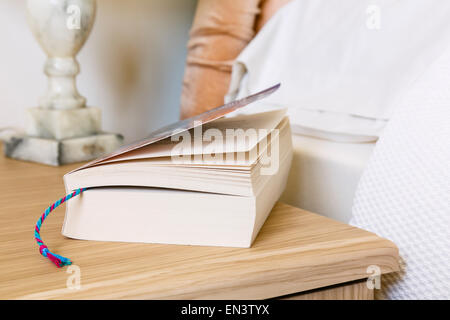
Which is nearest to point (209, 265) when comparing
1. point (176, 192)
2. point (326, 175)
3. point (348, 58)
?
point (176, 192)

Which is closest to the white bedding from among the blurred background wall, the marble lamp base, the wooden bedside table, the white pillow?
the white pillow

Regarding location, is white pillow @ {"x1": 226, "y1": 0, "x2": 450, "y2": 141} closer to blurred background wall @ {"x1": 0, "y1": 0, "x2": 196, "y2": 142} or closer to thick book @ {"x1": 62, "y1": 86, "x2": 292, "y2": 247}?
thick book @ {"x1": 62, "y1": 86, "x2": 292, "y2": 247}

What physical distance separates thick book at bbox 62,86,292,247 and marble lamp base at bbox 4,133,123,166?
41cm

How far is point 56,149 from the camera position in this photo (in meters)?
0.81

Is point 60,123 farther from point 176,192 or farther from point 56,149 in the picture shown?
point 176,192

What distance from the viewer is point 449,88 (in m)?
0.48

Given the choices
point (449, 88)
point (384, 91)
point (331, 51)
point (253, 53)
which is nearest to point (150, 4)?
point (253, 53)

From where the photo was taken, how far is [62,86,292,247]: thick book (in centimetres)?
40

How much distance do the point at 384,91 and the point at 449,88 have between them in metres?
0.22

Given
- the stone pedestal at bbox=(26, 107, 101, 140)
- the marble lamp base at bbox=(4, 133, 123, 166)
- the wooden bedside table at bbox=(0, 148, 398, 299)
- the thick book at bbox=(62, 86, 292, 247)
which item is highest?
the thick book at bbox=(62, 86, 292, 247)

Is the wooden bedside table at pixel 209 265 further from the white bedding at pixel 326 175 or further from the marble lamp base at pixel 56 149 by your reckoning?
the marble lamp base at pixel 56 149

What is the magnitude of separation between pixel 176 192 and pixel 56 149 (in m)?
0.47

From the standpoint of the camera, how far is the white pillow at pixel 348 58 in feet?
2.25
